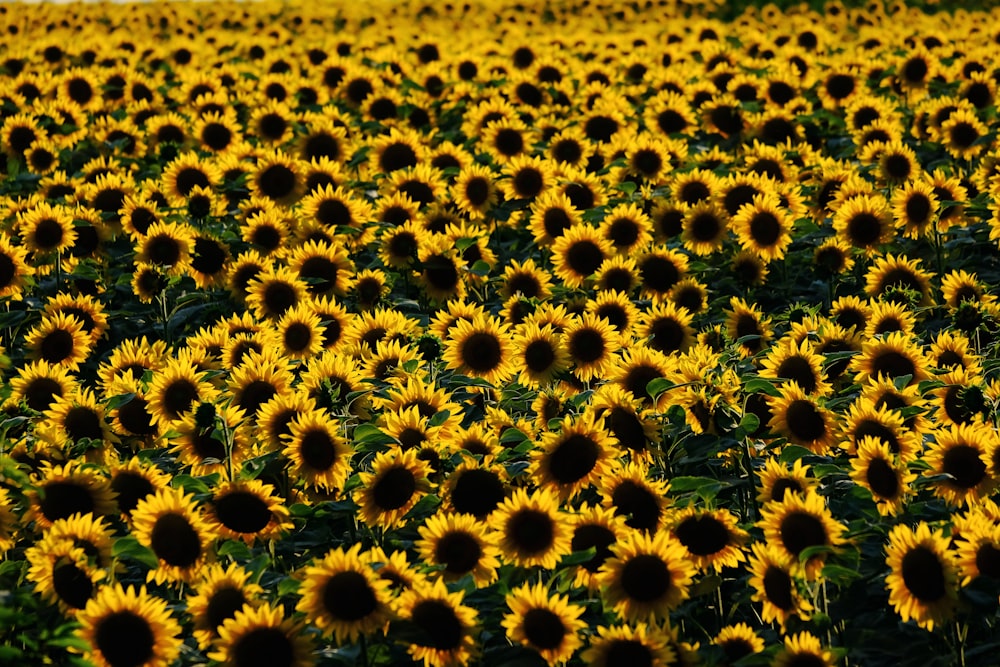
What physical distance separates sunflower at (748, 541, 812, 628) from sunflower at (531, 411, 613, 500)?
2.76 feet

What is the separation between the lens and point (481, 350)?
677 cm

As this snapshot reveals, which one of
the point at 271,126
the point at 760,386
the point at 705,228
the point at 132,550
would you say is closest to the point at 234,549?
the point at 132,550

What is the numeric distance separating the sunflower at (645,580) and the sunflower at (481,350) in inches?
86.5

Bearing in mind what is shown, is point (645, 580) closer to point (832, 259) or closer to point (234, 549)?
point (234, 549)

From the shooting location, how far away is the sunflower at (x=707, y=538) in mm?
4859

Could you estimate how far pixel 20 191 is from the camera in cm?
1073

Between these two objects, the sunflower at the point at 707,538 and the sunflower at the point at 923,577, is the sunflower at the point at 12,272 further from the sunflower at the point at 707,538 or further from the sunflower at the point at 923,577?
the sunflower at the point at 923,577

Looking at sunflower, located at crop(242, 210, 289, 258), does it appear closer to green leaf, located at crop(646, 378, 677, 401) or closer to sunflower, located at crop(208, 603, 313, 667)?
green leaf, located at crop(646, 378, 677, 401)

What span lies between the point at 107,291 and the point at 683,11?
→ 1602 centimetres

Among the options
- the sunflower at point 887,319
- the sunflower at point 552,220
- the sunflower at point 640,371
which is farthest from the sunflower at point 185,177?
the sunflower at point 887,319

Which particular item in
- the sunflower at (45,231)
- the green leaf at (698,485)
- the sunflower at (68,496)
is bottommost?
the green leaf at (698,485)

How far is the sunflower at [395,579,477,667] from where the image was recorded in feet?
14.4

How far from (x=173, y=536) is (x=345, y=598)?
90 cm

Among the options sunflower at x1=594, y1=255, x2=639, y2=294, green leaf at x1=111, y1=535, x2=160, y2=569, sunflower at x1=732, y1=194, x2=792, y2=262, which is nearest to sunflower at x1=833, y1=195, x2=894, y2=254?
sunflower at x1=732, y1=194, x2=792, y2=262
